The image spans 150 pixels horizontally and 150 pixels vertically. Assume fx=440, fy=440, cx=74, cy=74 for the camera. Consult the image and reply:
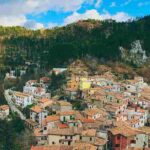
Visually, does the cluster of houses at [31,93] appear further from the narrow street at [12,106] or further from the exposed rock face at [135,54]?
the exposed rock face at [135,54]

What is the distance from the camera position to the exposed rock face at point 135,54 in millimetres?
74694

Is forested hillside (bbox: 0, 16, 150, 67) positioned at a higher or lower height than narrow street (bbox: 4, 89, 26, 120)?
higher

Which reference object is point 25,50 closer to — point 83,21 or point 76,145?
point 83,21

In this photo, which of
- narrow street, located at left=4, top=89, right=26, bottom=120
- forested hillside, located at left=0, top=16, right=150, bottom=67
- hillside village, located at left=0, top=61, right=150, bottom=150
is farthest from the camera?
forested hillside, located at left=0, top=16, right=150, bottom=67

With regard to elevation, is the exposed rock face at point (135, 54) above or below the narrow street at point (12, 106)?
above

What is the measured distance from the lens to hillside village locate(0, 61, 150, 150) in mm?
38062

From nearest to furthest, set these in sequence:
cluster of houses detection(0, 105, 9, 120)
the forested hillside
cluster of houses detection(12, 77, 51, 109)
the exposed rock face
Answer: cluster of houses detection(0, 105, 9, 120) → cluster of houses detection(12, 77, 51, 109) → the exposed rock face → the forested hillside

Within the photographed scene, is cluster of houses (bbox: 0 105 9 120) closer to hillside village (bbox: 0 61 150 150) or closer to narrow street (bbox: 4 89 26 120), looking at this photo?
hillside village (bbox: 0 61 150 150)

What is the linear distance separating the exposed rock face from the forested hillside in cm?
78

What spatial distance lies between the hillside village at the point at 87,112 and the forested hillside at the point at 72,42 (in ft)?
29.0

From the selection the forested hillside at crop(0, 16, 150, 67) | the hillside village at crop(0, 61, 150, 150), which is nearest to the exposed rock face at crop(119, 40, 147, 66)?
the forested hillside at crop(0, 16, 150, 67)

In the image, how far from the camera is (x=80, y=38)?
3324 inches

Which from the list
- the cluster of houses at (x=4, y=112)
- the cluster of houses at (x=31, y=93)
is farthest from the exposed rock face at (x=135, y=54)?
the cluster of houses at (x=4, y=112)

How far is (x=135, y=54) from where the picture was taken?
7712 cm
